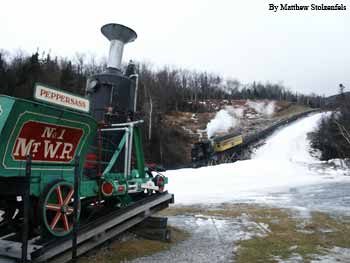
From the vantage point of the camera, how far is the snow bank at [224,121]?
5316 cm

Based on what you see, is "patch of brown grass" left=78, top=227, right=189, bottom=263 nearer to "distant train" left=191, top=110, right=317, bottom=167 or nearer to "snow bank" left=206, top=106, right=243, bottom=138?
"distant train" left=191, top=110, right=317, bottom=167

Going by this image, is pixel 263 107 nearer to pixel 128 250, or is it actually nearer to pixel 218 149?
pixel 218 149

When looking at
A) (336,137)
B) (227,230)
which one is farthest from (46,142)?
(336,137)

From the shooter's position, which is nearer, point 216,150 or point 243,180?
point 243,180

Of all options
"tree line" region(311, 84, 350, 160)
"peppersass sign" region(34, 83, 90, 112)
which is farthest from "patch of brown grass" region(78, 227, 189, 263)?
"tree line" region(311, 84, 350, 160)

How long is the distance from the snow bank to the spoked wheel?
4247 centimetres

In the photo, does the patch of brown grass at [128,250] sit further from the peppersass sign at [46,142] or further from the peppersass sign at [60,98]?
the peppersass sign at [60,98]

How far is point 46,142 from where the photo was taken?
4.77 meters

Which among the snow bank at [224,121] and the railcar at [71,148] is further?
the snow bank at [224,121]

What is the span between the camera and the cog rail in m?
4.62

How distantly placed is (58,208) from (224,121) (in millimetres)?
57061

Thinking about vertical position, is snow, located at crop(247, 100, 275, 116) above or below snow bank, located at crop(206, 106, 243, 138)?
above

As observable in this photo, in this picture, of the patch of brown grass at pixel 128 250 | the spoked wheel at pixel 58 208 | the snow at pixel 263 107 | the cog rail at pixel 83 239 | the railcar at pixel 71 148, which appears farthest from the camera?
the snow at pixel 263 107

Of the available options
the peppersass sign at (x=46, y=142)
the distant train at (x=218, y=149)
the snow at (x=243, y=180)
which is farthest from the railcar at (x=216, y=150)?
the peppersass sign at (x=46, y=142)
